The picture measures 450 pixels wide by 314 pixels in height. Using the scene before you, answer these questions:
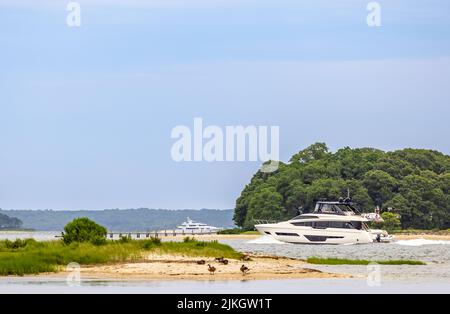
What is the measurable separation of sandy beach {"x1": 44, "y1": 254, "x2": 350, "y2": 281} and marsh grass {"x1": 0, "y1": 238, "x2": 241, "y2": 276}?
1065 mm

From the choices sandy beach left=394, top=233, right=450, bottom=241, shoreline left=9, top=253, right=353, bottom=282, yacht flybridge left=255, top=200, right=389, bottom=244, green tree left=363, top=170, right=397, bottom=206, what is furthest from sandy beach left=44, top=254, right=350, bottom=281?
green tree left=363, top=170, right=397, bottom=206

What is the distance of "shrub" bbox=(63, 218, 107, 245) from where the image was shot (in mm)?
66000

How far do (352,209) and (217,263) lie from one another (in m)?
69.1

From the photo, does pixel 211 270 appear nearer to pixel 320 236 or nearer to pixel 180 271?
pixel 180 271

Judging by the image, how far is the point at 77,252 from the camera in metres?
62.1

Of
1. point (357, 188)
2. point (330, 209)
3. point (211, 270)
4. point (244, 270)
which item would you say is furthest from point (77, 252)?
point (357, 188)

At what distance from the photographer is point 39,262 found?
194 feet

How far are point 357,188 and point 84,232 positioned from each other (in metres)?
109

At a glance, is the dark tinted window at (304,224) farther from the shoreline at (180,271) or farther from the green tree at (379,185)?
the shoreline at (180,271)

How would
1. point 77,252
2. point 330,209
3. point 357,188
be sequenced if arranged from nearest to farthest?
point 77,252, point 330,209, point 357,188

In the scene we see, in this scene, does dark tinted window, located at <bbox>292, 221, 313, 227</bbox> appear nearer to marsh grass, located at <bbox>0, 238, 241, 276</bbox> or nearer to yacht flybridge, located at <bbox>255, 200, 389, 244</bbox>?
yacht flybridge, located at <bbox>255, 200, 389, 244</bbox>

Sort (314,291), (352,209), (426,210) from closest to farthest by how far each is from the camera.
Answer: (314,291) < (352,209) < (426,210)
